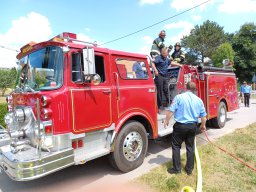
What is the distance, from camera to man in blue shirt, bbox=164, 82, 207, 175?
4.62 m

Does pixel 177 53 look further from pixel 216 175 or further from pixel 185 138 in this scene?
pixel 216 175

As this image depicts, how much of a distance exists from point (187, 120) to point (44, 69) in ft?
8.95

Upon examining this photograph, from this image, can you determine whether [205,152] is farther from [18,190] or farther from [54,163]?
[18,190]

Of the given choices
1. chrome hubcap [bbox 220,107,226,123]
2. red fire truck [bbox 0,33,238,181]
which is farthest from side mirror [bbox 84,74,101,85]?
chrome hubcap [bbox 220,107,226,123]

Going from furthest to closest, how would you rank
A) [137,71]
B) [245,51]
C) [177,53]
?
1. [245,51]
2. [177,53]
3. [137,71]

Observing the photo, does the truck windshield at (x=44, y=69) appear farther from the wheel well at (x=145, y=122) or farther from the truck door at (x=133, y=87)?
the wheel well at (x=145, y=122)

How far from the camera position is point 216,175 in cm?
464

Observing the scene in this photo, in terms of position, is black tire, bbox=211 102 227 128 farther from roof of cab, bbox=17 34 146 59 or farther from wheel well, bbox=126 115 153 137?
roof of cab, bbox=17 34 146 59

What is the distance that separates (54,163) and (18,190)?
55.4 inches

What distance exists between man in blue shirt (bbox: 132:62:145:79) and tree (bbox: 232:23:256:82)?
41910 millimetres

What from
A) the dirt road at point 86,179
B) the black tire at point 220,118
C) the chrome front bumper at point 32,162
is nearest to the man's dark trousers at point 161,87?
the dirt road at point 86,179

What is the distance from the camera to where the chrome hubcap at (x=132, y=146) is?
15.9 feet

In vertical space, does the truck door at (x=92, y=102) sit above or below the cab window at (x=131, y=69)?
below

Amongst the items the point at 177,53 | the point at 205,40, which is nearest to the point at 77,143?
the point at 177,53
